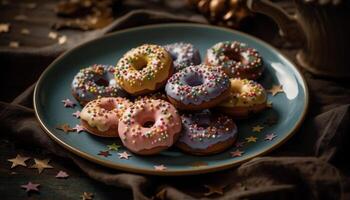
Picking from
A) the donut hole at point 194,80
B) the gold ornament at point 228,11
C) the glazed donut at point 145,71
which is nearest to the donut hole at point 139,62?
the glazed donut at point 145,71

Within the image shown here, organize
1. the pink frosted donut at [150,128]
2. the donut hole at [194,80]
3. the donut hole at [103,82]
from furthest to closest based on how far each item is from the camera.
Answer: the donut hole at [103,82] → the donut hole at [194,80] → the pink frosted donut at [150,128]

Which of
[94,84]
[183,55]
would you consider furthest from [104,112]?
[183,55]

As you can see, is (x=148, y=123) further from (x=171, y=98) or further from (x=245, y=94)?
(x=245, y=94)

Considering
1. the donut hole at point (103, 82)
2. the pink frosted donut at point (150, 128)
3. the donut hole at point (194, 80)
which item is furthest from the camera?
the donut hole at point (103, 82)

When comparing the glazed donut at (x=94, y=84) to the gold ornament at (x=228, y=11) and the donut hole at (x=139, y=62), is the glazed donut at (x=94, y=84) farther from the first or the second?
the gold ornament at (x=228, y=11)

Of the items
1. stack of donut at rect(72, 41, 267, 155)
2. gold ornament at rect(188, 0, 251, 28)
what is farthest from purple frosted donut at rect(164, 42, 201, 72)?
gold ornament at rect(188, 0, 251, 28)

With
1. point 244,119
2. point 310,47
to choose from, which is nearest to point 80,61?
point 244,119
